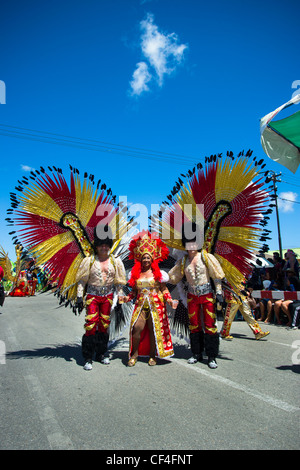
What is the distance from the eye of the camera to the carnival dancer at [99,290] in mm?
4559

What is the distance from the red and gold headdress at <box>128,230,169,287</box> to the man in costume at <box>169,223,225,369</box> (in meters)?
0.29

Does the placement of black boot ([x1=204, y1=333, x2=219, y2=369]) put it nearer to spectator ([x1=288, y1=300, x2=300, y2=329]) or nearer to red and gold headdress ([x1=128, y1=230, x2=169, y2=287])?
red and gold headdress ([x1=128, y1=230, x2=169, y2=287])

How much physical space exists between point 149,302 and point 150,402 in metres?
1.71

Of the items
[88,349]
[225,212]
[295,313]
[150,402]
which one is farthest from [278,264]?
[150,402]

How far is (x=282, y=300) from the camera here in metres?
8.34

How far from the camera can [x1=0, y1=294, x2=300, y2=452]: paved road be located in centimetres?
236

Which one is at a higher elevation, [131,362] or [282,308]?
[282,308]

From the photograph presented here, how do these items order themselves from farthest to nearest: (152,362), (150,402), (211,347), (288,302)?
(288,302) → (152,362) → (211,347) → (150,402)

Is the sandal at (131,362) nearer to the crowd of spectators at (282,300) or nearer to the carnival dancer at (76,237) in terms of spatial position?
the carnival dancer at (76,237)

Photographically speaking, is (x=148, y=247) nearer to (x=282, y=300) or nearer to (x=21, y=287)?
(x=282, y=300)

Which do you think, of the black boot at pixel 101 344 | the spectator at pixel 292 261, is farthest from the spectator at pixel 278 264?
the black boot at pixel 101 344

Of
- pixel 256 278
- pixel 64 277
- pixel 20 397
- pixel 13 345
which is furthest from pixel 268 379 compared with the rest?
pixel 256 278

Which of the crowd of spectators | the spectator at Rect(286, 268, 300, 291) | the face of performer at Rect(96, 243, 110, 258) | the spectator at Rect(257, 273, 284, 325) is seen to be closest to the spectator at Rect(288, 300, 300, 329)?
the crowd of spectators
